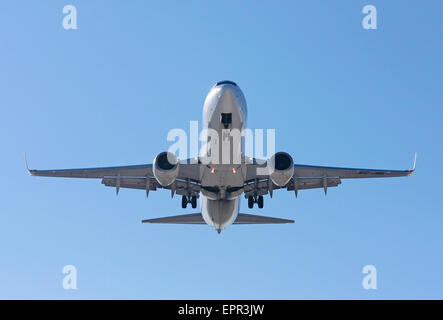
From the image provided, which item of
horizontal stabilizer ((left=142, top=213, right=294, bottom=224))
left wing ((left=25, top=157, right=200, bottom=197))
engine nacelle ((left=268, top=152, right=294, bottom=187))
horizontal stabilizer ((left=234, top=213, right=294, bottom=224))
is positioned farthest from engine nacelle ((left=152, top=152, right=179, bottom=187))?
horizontal stabilizer ((left=234, top=213, right=294, bottom=224))

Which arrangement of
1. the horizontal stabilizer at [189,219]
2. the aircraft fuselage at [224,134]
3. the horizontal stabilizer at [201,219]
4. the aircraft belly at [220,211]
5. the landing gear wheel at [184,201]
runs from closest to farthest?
the aircraft fuselage at [224,134]
the aircraft belly at [220,211]
the landing gear wheel at [184,201]
the horizontal stabilizer at [201,219]
the horizontal stabilizer at [189,219]

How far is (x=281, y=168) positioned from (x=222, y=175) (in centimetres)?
292

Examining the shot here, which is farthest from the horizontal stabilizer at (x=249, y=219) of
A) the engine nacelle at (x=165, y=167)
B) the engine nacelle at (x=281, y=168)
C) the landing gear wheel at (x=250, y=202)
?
the engine nacelle at (x=165, y=167)

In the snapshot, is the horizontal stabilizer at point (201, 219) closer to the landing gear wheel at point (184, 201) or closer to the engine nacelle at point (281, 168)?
the landing gear wheel at point (184, 201)

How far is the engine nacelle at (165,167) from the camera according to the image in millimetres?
28391

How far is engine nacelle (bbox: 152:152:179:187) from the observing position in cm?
2839

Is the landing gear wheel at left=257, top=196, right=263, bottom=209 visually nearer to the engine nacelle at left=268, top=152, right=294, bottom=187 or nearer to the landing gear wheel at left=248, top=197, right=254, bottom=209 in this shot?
the landing gear wheel at left=248, top=197, right=254, bottom=209

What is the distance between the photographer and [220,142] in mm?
28047

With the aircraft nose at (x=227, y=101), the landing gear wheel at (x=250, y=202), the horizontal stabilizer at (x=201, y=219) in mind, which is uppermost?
the aircraft nose at (x=227, y=101)

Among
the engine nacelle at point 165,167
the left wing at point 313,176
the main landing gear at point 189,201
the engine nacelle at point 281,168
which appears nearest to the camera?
the engine nacelle at point 165,167

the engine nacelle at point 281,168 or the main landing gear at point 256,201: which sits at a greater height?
the engine nacelle at point 281,168

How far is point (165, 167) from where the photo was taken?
28625 millimetres
